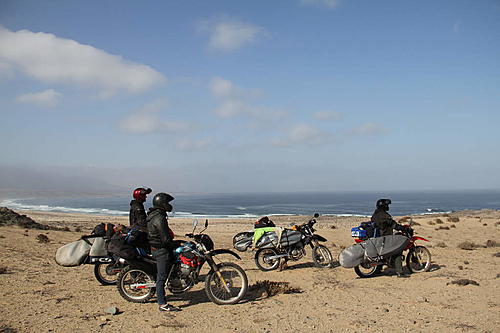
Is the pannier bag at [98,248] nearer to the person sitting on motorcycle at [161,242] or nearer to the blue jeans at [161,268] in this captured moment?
the person sitting on motorcycle at [161,242]

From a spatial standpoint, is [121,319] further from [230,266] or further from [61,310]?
[230,266]

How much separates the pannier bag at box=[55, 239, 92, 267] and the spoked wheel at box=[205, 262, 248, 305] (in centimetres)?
289

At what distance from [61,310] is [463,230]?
25.7 meters

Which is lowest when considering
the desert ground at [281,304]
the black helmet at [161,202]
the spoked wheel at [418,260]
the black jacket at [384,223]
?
the desert ground at [281,304]

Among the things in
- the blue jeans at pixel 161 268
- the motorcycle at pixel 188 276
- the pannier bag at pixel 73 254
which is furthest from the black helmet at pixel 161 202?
the pannier bag at pixel 73 254

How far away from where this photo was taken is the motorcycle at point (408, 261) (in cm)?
913

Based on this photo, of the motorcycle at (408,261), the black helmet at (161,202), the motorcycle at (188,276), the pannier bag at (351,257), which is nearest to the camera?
the black helmet at (161,202)

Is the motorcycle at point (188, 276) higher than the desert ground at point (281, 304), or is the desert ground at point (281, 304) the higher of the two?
the motorcycle at point (188, 276)

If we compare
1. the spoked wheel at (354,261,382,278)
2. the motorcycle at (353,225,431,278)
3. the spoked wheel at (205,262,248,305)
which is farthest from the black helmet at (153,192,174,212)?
the spoked wheel at (354,261,382,278)

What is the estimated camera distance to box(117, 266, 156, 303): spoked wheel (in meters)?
6.65

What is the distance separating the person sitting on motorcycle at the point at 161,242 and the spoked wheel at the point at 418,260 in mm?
6820

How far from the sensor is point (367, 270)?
951 centimetres

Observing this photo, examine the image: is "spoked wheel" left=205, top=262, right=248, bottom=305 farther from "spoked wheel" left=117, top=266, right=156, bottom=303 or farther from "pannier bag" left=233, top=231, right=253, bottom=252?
"pannier bag" left=233, top=231, right=253, bottom=252

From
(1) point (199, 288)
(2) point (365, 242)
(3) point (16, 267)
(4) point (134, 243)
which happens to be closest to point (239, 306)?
(1) point (199, 288)
